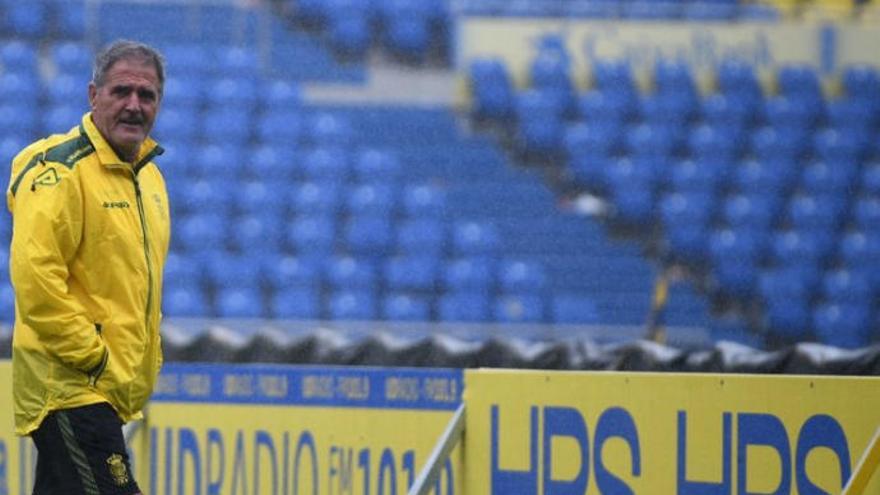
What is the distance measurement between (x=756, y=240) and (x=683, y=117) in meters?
1.67

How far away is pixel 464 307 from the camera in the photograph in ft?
48.0

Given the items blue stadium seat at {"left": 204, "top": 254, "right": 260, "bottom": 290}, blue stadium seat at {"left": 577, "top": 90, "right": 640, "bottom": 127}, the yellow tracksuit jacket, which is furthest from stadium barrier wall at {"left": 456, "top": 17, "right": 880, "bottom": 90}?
the yellow tracksuit jacket

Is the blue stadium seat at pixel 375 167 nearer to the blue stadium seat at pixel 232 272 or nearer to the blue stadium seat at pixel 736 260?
the blue stadium seat at pixel 232 272

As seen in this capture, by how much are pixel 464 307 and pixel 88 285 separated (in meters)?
10.7

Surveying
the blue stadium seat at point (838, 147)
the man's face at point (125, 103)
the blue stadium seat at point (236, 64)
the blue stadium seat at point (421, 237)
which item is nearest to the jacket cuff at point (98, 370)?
the man's face at point (125, 103)

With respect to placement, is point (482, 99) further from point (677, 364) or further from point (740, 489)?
point (740, 489)

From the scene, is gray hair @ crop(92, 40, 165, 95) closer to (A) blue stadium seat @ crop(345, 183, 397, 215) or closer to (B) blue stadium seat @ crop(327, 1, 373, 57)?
(A) blue stadium seat @ crop(345, 183, 397, 215)

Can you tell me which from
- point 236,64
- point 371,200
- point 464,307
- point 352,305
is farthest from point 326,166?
point 464,307

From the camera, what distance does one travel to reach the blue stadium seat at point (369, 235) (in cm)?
1508

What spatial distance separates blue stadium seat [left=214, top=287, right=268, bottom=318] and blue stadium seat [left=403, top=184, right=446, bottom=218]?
1687 millimetres

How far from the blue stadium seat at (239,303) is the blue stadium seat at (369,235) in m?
1.01

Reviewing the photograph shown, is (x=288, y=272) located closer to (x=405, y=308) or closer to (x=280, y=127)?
(x=405, y=308)

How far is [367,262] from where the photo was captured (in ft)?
49.0

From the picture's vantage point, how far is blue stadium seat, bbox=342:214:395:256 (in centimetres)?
1508
